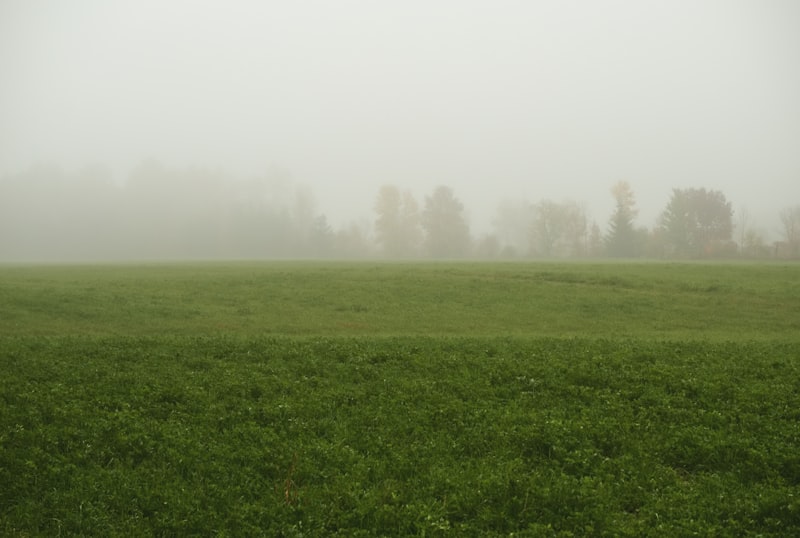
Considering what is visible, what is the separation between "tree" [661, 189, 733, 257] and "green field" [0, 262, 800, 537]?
338ft

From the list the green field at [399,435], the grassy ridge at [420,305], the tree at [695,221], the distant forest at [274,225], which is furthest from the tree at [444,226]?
the green field at [399,435]

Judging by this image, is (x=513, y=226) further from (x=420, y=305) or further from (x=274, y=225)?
(x=420, y=305)

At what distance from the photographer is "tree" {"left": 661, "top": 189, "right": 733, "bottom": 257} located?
4724 inches

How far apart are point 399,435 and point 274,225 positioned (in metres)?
135

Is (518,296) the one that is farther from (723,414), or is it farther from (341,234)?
(341,234)

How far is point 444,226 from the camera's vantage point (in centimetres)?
13900

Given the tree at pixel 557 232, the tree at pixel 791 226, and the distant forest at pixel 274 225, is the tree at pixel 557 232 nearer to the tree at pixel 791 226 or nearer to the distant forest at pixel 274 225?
the distant forest at pixel 274 225

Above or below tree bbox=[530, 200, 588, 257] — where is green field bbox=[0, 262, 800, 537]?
below

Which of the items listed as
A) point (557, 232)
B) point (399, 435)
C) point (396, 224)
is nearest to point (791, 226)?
point (557, 232)

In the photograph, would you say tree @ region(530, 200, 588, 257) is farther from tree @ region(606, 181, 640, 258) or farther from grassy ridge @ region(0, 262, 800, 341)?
grassy ridge @ region(0, 262, 800, 341)

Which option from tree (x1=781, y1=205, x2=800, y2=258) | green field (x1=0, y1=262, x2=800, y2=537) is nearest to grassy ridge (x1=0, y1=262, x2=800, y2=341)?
green field (x1=0, y1=262, x2=800, y2=537)

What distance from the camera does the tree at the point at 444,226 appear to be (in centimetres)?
13750

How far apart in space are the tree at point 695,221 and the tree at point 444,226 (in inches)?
1771

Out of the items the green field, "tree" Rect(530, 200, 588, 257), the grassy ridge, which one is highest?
"tree" Rect(530, 200, 588, 257)
